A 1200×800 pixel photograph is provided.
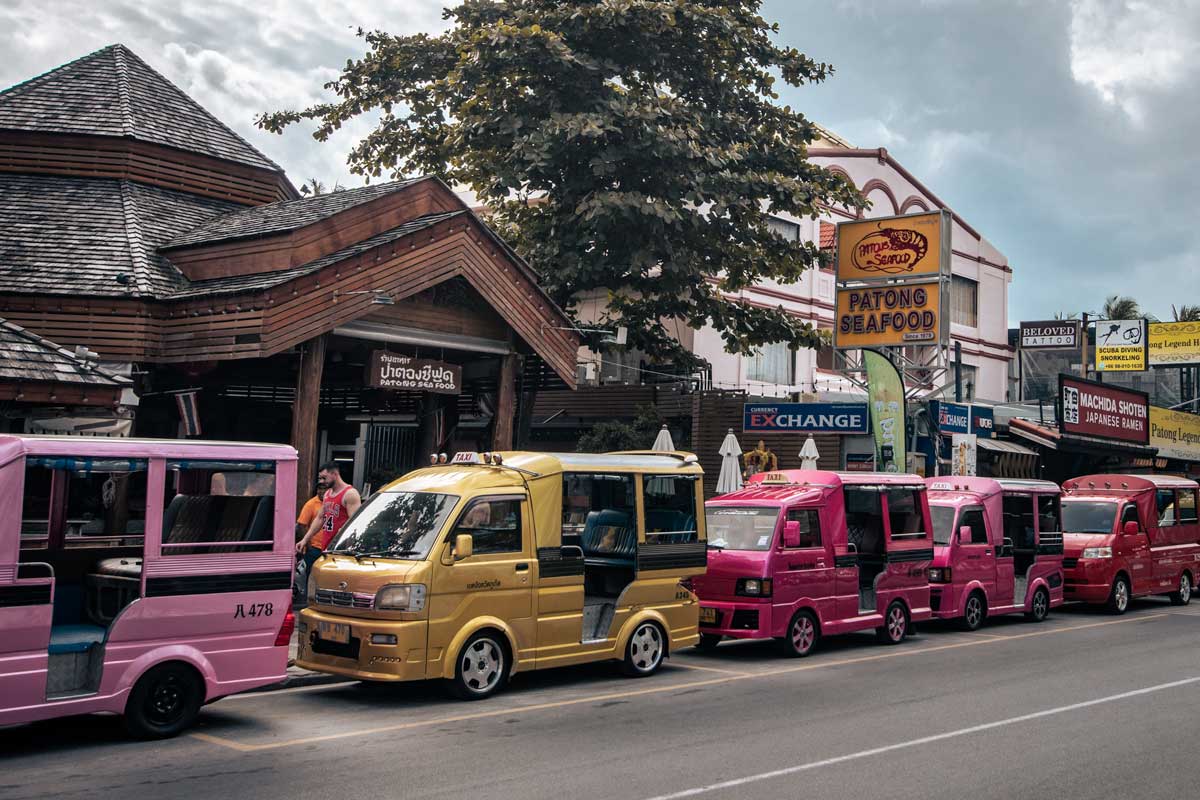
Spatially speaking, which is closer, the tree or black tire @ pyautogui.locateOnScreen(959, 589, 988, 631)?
black tire @ pyautogui.locateOnScreen(959, 589, 988, 631)

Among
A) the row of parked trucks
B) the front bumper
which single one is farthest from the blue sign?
the front bumper

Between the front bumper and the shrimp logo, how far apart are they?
59.8 ft

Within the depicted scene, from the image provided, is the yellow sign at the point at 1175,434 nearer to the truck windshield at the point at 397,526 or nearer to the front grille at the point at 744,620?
the front grille at the point at 744,620

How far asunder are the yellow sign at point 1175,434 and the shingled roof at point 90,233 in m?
31.1

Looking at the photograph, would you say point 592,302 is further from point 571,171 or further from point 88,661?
point 88,661

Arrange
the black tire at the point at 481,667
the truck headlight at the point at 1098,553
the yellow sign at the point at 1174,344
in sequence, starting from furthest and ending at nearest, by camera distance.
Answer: the yellow sign at the point at 1174,344
the truck headlight at the point at 1098,553
the black tire at the point at 481,667

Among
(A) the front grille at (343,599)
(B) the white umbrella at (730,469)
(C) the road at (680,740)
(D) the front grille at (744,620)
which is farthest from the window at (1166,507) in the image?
(A) the front grille at (343,599)

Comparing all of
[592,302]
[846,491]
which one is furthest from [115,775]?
[592,302]

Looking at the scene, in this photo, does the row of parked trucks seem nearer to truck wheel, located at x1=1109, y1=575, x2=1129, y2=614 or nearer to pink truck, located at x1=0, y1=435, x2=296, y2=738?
pink truck, located at x1=0, y1=435, x2=296, y2=738

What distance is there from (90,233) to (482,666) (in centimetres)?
1155

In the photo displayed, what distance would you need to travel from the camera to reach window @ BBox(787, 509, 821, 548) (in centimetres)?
1464

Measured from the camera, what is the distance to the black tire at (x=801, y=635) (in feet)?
47.4

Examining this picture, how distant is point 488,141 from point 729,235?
5.31m

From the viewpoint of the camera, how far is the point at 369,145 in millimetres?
24250
